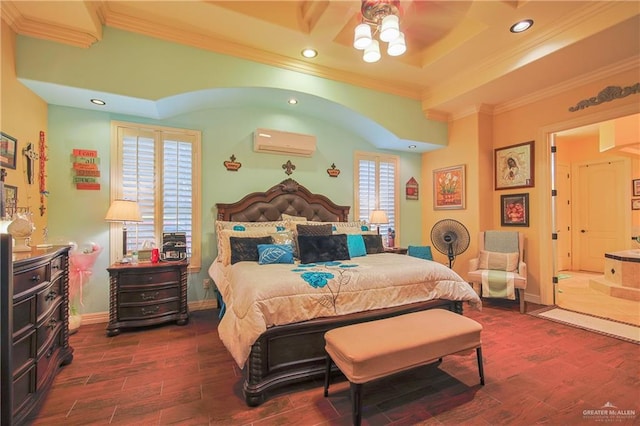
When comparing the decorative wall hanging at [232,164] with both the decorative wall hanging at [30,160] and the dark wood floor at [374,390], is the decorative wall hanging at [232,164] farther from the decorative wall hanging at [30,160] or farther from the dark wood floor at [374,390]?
the dark wood floor at [374,390]

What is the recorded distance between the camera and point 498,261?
4062 millimetres

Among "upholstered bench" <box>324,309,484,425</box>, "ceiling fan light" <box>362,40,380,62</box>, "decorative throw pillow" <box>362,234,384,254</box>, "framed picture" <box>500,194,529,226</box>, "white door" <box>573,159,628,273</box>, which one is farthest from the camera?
"white door" <box>573,159,628,273</box>

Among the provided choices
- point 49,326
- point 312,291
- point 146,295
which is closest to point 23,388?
point 49,326

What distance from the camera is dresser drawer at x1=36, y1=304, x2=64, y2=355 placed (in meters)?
1.80

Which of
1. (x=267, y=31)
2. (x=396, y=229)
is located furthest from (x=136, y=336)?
(x=396, y=229)

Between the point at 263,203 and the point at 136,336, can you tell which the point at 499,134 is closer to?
the point at 263,203

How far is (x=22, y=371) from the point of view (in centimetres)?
156

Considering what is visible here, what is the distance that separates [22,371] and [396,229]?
4.76 metres

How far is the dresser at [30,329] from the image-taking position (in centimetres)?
104

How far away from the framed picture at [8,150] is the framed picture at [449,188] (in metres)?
5.47

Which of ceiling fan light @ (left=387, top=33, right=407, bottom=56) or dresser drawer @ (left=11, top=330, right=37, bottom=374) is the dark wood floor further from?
ceiling fan light @ (left=387, top=33, right=407, bottom=56)

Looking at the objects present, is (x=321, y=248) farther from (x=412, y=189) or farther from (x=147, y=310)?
(x=412, y=189)

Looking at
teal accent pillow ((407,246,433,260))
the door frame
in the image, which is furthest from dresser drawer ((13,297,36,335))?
the door frame

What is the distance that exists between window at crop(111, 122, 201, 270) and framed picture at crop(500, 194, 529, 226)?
4.56 meters
